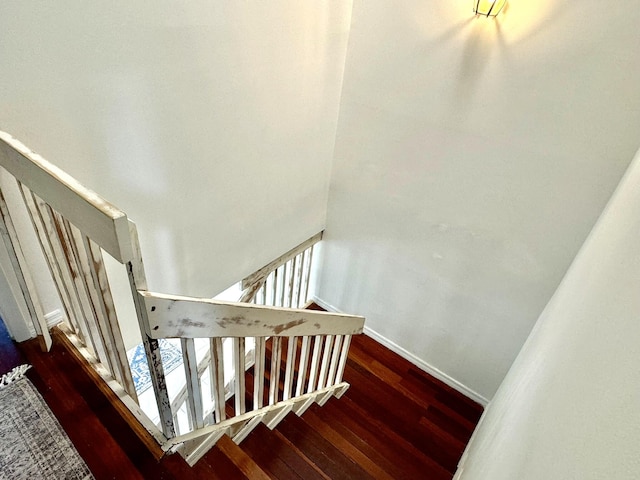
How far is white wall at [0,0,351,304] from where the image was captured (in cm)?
139

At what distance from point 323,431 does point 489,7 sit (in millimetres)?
2735

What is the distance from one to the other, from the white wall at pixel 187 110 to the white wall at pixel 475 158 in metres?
0.40

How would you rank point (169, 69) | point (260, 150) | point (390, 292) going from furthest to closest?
point (390, 292), point (260, 150), point (169, 69)

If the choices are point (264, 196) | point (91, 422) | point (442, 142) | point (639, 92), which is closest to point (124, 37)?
point (264, 196)

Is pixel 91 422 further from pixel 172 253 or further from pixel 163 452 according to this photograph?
pixel 172 253

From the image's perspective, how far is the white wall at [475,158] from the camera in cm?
190

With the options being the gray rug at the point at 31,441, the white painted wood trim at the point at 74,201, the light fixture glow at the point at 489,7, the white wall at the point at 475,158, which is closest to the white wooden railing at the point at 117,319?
the white painted wood trim at the point at 74,201

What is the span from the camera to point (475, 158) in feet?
7.87

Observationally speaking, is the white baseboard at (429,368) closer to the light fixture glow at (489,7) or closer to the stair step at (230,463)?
the stair step at (230,463)

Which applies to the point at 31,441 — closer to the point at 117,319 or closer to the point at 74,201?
the point at 117,319

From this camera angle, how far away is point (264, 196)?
2695 mm

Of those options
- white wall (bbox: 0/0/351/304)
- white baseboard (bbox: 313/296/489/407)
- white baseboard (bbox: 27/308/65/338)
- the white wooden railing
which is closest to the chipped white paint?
the white wooden railing

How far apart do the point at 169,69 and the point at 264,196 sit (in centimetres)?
113

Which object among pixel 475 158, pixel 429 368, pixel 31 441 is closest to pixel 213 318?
pixel 31 441
